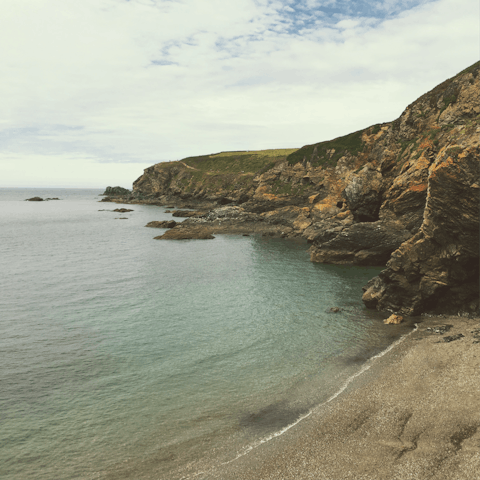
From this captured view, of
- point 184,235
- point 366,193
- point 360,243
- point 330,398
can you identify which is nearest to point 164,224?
point 184,235

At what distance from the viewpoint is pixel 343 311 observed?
29688 millimetres

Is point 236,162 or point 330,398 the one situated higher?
point 236,162

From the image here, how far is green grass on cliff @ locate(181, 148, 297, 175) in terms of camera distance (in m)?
157

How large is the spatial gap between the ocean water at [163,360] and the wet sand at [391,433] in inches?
47.4

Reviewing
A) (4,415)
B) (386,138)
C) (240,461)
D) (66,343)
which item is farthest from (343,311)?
(386,138)

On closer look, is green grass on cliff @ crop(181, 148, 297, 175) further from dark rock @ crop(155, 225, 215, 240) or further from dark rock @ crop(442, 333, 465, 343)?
dark rock @ crop(442, 333, 465, 343)

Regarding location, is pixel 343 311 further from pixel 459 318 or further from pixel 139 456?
pixel 139 456

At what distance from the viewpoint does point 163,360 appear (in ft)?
71.2

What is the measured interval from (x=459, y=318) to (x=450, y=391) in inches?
457

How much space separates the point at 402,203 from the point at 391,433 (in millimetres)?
34102

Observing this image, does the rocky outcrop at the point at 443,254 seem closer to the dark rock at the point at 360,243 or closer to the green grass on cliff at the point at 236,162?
the dark rock at the point at 360,243

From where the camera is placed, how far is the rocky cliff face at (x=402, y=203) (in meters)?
23.4

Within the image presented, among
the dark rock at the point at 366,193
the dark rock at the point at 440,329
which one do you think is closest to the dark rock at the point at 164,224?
the dark rock at the point at 366,193

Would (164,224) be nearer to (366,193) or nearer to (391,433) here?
(366,193)
